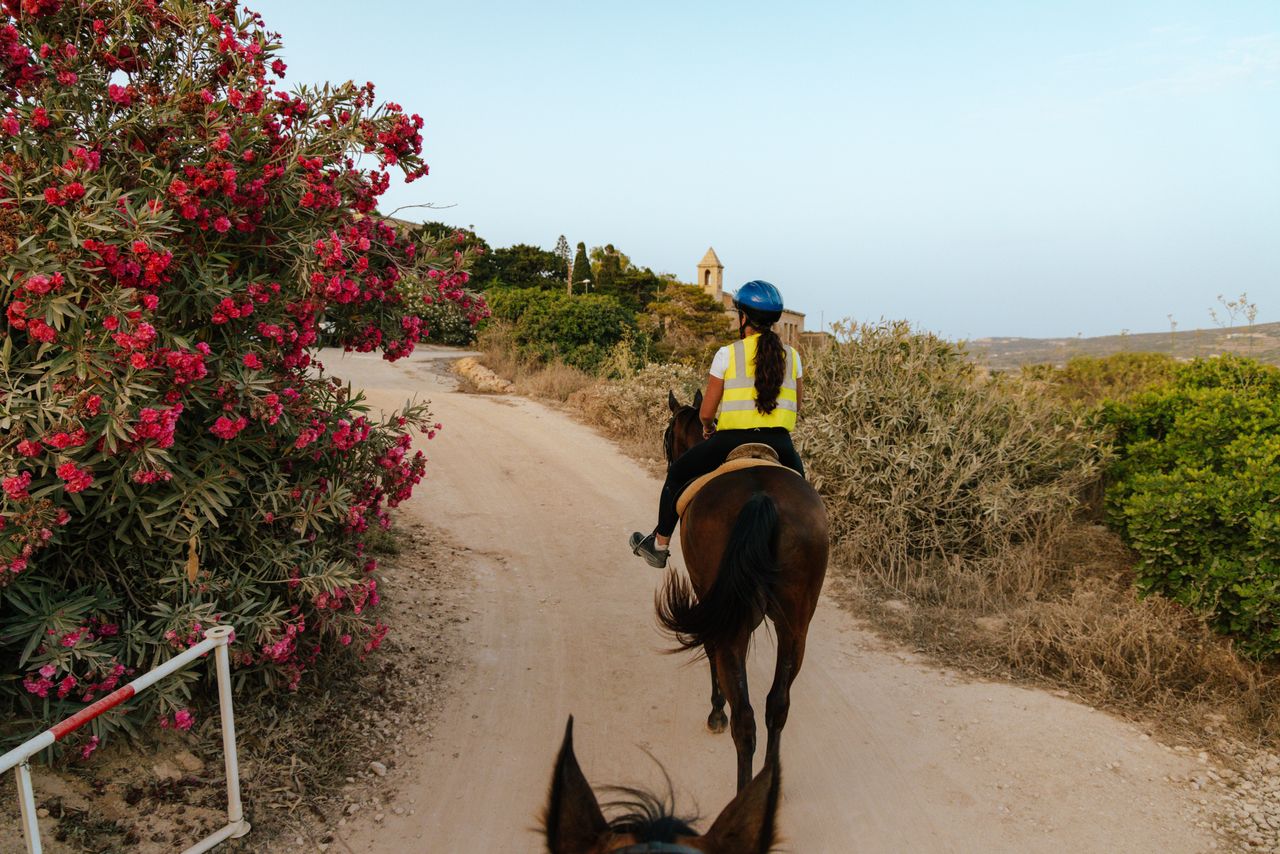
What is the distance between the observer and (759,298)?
14.2 ft

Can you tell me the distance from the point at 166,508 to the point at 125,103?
191 centimetres

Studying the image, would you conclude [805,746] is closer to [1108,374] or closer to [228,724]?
[228,724]

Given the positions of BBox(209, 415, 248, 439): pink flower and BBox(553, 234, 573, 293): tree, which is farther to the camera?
BBox(553, 234, 573, 293): tree

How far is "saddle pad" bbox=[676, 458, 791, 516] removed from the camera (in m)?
4.11

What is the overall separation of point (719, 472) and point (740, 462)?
0.13 m

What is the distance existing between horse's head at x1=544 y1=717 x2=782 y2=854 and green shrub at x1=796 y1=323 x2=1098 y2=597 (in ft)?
17.8

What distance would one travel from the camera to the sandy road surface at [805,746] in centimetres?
374

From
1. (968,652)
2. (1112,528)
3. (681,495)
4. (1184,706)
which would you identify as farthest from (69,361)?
(1112,528)

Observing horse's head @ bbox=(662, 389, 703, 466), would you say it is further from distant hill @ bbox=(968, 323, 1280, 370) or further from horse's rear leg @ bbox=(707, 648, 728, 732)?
distant hill @ bbox=(968, 323, 1280, 370)

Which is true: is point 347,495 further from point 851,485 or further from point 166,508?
point 851,485

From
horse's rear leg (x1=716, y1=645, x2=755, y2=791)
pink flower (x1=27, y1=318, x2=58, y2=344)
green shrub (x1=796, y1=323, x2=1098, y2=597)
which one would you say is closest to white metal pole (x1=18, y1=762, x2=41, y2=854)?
pink flower (x1=27, y1=318, x2=58, y2=344)

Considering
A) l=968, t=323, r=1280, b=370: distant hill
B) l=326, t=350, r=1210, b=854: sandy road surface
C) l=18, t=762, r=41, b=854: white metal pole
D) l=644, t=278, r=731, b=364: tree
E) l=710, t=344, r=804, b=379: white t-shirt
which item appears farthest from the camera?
l=644, t=278, r=731, b=364: tree

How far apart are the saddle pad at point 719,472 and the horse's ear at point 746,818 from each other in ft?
8.07

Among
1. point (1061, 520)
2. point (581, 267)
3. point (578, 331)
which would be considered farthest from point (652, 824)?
point (581, 267)
